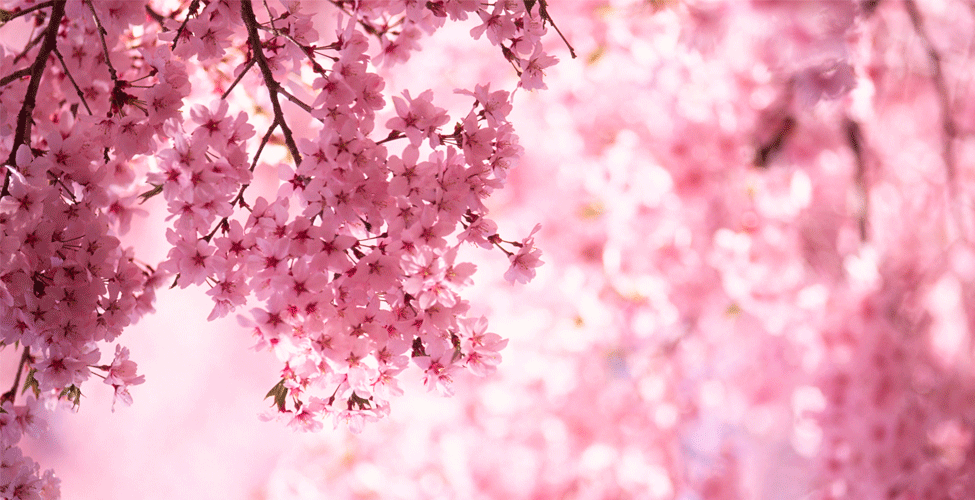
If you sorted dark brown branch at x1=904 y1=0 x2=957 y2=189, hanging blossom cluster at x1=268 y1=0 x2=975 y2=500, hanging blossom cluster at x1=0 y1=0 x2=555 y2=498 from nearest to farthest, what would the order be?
hanging blossom cluster at x1=0 y1=0 x2=555 y2=498
dark brown branch at x1=904 y1=0 x2=957 y2=189
hanging blossom cluster at x1=268 y1=0 x2=975 y2=500

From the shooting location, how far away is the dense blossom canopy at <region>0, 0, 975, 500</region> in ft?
1.64

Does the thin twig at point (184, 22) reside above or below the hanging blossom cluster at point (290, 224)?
above

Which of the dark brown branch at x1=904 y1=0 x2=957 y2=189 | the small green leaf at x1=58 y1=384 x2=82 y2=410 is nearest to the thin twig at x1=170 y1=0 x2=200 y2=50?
the small green leaf at x1=58 y1=384 x2=82 y2=410

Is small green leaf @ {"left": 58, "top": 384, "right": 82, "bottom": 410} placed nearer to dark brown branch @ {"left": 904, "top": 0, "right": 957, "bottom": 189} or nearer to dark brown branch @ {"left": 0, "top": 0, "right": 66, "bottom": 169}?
dark brown branch @ {"left": 0, "top": 0, "right": 66, "bottom": 169}

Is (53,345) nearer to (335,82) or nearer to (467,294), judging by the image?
(335,82)

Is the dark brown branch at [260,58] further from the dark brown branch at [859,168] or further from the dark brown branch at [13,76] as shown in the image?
the dark brown branch at [859,168]

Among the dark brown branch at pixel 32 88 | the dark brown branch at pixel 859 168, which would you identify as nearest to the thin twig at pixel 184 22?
the dark brown branch at pixel 32 88

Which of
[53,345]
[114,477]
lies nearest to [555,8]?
[53,345]

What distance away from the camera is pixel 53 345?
1.65ft

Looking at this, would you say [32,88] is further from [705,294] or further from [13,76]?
[705,294]

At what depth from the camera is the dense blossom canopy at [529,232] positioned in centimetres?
50

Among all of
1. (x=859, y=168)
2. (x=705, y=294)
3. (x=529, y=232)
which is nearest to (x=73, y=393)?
(x=529, y=232)

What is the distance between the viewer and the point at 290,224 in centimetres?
49

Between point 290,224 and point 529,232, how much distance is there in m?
1.20
